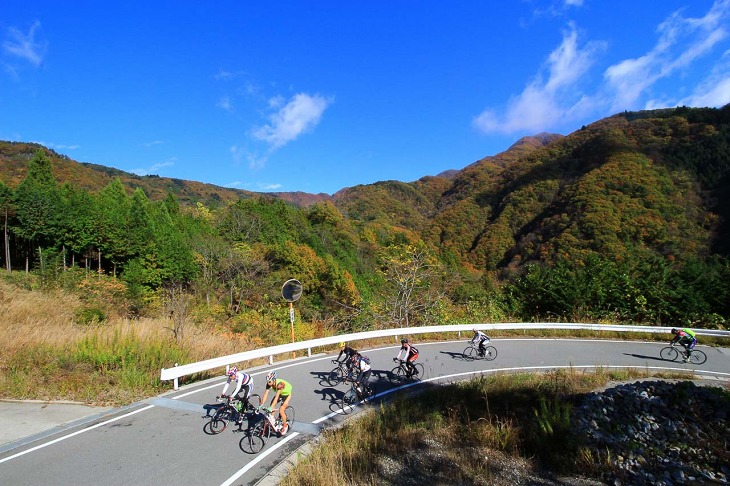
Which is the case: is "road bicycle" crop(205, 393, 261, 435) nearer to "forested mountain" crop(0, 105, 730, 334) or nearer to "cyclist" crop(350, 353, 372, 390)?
"cyclist" crop(350, 353, 372, 390)

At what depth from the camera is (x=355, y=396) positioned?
28.7 feet

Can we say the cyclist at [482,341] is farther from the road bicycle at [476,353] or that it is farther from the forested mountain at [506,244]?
the forested mountain at [506,244]

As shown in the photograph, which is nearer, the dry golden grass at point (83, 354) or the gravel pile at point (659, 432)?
the gravel pile at point (659, 432)

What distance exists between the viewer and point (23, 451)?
5938 mm

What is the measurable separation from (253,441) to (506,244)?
310 ft

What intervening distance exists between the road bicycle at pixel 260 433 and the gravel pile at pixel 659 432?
500 centimetres

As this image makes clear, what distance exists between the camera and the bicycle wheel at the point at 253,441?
617 cm

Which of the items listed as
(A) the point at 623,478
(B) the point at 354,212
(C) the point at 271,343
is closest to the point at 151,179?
(B) the point at 354,212

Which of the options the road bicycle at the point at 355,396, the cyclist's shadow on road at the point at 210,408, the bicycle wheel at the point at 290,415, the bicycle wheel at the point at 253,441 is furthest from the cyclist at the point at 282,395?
the road bicycle at the point at 355,396

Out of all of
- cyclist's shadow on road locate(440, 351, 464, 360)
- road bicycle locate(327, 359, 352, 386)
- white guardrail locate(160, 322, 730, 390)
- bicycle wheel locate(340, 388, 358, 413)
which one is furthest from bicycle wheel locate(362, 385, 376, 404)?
cyclist's shadow on road locate(440, 351, 464, 360)

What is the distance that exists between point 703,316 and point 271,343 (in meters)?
19.2

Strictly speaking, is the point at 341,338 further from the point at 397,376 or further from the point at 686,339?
the point at 686,339

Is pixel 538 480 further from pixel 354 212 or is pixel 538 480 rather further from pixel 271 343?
pixel 354 212

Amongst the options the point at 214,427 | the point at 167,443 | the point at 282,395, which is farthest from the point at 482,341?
the point at 167,443
